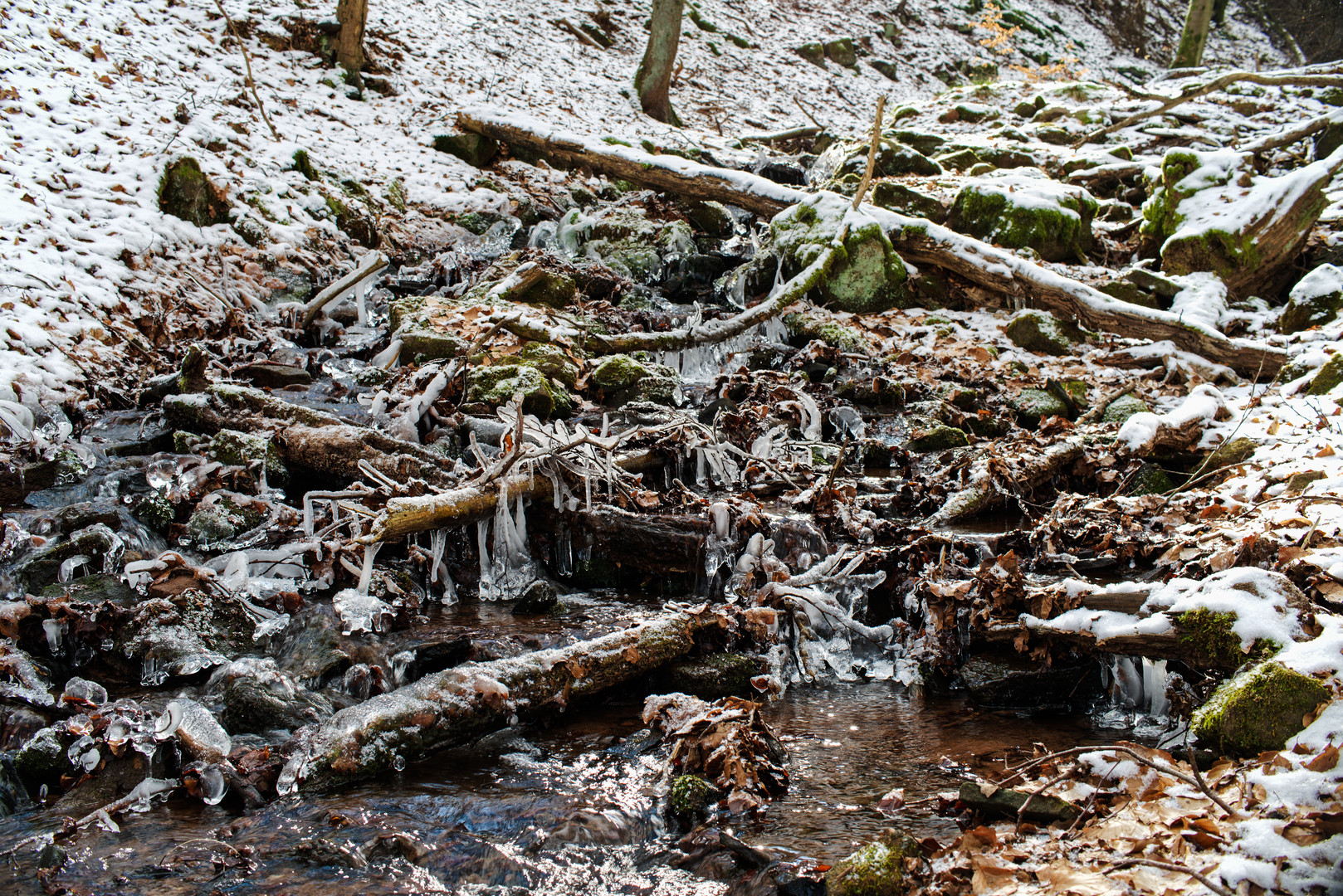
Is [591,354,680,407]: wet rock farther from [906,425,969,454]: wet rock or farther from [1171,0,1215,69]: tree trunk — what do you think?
[1171,0,1215,69]: tree trunk

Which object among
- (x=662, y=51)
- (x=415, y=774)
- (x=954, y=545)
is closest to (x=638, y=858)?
(x=415, y=774)

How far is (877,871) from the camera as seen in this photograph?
210 cm

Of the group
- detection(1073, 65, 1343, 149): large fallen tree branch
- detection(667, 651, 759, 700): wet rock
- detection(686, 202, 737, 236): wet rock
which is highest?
detection(1073, 65, 1343, 149): large fallen tree branch

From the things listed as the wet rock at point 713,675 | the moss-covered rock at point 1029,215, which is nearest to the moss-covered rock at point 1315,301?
the moss-covered rock at point 1029,215

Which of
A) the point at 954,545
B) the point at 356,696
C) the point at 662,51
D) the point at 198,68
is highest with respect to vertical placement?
the point at 662,51

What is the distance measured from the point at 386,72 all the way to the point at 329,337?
7520mm

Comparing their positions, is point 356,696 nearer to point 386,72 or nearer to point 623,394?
point 623,394

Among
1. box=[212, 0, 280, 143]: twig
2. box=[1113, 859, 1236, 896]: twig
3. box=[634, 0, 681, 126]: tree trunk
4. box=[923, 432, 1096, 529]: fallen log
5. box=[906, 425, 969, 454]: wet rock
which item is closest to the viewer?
box=[1113, 859, 1236, 896]: twig

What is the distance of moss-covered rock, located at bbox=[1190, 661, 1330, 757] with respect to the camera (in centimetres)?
225

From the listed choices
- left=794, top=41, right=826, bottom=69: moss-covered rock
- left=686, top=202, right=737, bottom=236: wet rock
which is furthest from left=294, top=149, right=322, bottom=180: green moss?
left=794, top=41, right=826, bottom=69: moss-covered rock

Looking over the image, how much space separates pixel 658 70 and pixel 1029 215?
29.5 feet

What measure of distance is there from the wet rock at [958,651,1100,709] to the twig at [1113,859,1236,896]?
1.49 metres

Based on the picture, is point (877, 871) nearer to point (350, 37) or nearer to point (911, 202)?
point (911, 202)

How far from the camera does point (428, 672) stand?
3574mm
